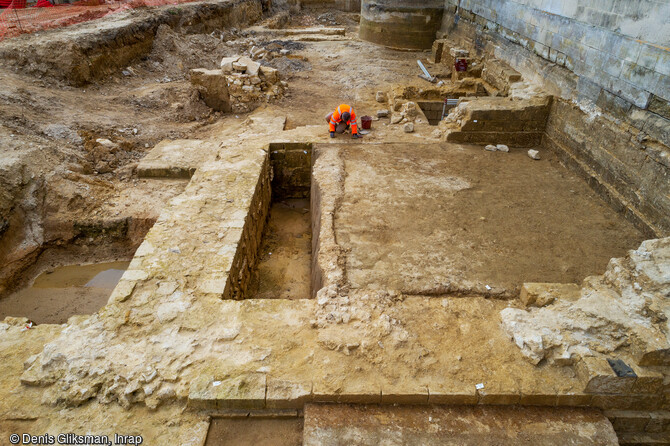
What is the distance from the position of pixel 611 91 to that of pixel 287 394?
5.54 metres

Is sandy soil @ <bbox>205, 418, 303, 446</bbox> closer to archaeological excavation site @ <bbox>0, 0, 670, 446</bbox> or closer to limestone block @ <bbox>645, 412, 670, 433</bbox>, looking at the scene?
archaeological excavation site @ <bbox>0, 0, 670, 446</bbox>

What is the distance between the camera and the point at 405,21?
13859mm

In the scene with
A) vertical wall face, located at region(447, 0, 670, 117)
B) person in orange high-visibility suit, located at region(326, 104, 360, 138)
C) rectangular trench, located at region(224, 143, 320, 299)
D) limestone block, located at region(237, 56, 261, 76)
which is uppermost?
vertical wall face, located at region(447, 0, 670, 117)

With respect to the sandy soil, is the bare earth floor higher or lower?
higher

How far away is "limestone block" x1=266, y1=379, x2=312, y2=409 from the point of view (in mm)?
2660

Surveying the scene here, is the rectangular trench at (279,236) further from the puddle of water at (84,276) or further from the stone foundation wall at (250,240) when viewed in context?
the puddle of water at (84,276)

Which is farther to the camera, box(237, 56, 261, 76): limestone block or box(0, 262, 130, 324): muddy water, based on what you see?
box(237, 56, 261, 76): limestone block

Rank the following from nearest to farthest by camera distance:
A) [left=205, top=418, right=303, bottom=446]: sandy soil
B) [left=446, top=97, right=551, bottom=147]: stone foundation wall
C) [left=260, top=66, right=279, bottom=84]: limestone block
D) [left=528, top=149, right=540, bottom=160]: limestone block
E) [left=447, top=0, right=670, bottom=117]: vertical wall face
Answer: [left=205, top=418, right=303, bottom=446]: sandy soil → [left=447, top=0, right=670, bottom=117]: vertical wall face → [left=528, top=149, right=540, bottom=160]: limestone block → [left=446, top=97, right=551, bottom=147]: stone foundation wall → [left=260, top=66, right=279, bottom=84]: limestone block

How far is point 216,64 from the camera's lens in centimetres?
1220

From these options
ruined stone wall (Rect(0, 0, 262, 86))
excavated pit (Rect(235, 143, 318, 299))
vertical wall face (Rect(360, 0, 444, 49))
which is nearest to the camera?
excavated pit (Rect(235, 143, 318, 299))

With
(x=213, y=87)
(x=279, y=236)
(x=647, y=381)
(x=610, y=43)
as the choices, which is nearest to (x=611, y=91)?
(x=610, y=43)

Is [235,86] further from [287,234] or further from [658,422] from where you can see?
[658,422]

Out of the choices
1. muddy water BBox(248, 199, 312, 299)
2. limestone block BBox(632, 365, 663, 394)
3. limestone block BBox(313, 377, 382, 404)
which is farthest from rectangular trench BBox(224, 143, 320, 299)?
limestone block BBox(632, 365, 663, 394)

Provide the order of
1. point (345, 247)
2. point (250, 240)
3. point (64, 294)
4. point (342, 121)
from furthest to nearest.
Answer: point (342, 121), point (250, 240), point (64, 294), point (345, 247)
